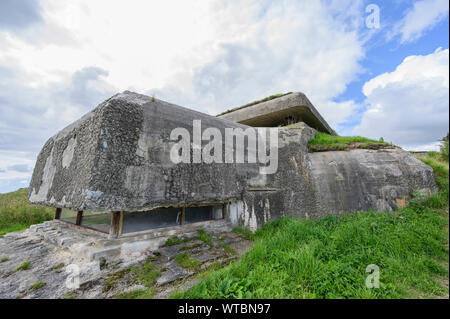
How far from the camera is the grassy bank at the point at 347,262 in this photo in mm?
2406

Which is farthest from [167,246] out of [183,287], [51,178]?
[51,178]

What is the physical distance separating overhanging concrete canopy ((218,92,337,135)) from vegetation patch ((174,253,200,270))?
20.2 feet

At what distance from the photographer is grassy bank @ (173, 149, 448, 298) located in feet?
7.89

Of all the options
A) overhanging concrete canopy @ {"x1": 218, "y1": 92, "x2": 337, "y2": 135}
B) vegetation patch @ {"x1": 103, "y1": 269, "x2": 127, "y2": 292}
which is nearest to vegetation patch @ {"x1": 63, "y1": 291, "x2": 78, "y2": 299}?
vegetation patch @ {"x1": 103, "y1": 269, "x2": 127, "y2": 292}

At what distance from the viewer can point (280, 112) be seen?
7.62m

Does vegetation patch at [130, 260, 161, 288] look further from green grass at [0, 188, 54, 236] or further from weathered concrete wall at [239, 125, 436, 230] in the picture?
green grass at [0, 188, 54, 236]

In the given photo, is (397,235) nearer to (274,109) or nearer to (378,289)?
(378,289)

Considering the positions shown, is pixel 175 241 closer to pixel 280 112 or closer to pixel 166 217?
pixel 166 217

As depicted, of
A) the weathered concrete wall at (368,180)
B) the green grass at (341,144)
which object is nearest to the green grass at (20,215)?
the weathered concrete wall at (368,180)

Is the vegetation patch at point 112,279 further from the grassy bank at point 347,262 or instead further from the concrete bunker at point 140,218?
the grassy bank at point 347,262

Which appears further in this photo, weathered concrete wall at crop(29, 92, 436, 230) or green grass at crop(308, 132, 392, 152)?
green grass at crop(308, 132, 392, 152)

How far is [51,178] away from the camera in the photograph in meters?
3.90

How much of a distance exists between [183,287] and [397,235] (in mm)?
4093

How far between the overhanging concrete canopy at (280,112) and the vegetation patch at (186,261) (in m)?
6.15
